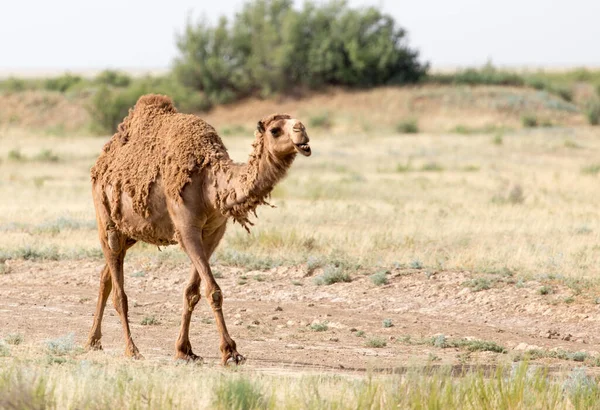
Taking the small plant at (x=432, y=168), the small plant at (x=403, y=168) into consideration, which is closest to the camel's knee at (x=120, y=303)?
the small plant at (x=403, y=168)

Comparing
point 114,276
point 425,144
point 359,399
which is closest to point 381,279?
point 114,276

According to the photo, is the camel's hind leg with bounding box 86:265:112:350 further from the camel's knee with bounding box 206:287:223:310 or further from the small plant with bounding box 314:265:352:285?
the small plant with bounding box 314:265:352:285

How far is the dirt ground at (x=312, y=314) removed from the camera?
10422mm

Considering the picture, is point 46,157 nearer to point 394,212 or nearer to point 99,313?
point 394,212

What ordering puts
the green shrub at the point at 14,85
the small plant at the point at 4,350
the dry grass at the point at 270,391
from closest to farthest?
the dry grass at the point at 270,391
the small plant at the point at 4,350
the green shrub at the point at 14,85

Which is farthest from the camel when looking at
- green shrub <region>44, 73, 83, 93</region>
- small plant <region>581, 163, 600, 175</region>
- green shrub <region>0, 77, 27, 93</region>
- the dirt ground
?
green shrub <region>44, 73, 83, 93</region>

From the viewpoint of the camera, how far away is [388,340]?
11125mm

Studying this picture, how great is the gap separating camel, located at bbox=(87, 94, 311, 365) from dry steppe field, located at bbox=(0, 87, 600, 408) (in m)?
0.61

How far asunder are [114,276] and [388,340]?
2.94m

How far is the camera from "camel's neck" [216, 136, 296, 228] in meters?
8.73

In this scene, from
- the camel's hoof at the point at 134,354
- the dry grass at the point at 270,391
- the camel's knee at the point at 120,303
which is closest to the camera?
the dry grass at the point at 270,391

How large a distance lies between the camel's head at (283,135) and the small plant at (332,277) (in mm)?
5135

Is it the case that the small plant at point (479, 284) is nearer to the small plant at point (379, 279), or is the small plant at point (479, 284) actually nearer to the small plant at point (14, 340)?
the small plant at point (379, 279)

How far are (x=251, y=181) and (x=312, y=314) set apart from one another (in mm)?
3851
